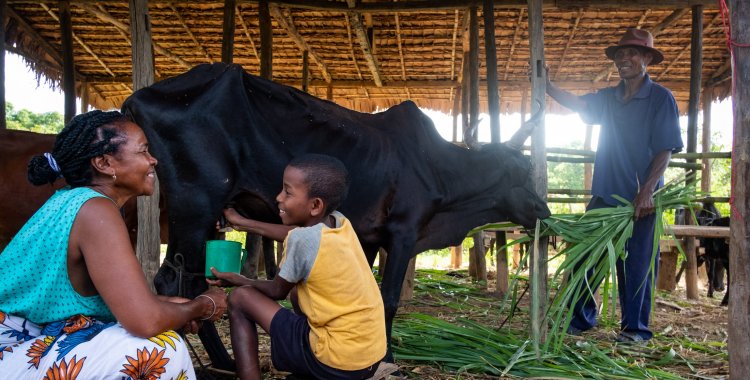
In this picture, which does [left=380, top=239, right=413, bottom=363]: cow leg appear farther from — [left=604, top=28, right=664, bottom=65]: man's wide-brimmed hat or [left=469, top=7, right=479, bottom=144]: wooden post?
[left=469, top=7, right=479, bottom=144]: wooden post

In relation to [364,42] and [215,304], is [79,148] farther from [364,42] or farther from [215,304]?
[364,42]

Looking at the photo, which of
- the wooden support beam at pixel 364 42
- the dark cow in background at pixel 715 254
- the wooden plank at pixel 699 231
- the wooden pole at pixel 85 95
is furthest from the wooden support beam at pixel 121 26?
the dark cow in background at pixel 715 254

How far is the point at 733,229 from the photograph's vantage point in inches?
109

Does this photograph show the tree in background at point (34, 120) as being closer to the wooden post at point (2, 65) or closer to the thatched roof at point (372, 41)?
the thatched roof at point (372, 41)

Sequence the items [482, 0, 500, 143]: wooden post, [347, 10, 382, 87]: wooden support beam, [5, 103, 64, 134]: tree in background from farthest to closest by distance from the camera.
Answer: [5, 103, 64, 134]: tree in background, [347, 10, 382, 87]: wooden support beam, [482, 0, 500, 143]: wooden post

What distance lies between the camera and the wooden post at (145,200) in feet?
14.5

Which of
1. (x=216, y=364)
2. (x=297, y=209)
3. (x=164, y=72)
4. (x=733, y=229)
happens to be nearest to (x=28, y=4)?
(x=164, y=72)

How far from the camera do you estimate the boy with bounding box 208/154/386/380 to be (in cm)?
231

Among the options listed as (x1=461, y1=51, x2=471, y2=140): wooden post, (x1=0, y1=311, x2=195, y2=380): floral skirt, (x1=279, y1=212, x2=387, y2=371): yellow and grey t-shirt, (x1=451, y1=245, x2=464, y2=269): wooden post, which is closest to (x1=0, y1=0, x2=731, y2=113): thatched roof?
(x1=461, y1=51, x2=471, y2=140): wooden post

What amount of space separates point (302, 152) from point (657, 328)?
10.9 ft

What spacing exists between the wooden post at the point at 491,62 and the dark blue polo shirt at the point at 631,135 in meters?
2.29

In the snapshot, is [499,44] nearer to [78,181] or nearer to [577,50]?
[577,50]

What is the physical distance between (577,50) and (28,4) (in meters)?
7.46

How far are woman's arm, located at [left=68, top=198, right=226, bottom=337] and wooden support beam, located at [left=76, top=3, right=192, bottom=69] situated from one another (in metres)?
4.94
